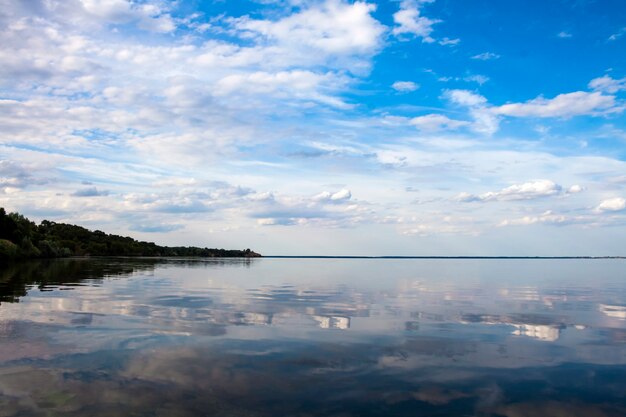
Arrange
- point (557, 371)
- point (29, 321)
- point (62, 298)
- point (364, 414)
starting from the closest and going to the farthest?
point (364, 414), point (557, 371), point (29, 321), point (62, 298)

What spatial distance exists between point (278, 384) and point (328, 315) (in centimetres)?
1516

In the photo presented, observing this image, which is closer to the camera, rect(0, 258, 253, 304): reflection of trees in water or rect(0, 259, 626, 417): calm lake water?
rect(0, 259, 626, 417): calm lake water

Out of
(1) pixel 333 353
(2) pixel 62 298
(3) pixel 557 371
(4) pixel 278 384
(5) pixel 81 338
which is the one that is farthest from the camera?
(2) pixel 62 298

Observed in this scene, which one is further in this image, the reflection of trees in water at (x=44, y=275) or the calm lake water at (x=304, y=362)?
the reflection of trees in water at (x=44, y=275)

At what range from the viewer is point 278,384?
13.7 metres

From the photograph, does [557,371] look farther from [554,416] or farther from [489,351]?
[554,416]

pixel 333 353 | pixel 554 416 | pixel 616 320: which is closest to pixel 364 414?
pixel 554 416

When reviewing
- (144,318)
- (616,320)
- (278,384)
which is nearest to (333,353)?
(278,384)

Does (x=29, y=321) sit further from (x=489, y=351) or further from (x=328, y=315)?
(x=489, y=351)

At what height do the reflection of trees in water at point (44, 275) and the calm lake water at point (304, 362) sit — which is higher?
the calm lake water at point (304, 362)

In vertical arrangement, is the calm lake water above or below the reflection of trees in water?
above

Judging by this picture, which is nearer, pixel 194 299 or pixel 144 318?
pixel 144 318

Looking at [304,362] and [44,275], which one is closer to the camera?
[304,362]

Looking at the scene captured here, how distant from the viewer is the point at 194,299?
36750 mm
